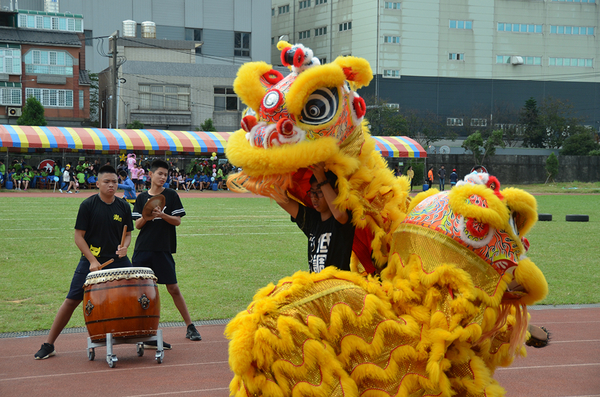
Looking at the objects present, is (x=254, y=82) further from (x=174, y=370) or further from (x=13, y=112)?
(x=13, y=112)

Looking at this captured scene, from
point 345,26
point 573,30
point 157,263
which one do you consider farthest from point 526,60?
point 157,263

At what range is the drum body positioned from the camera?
5590mm

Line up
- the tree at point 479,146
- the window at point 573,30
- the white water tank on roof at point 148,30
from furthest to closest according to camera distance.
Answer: the window at point 573,30 → the white water tank on roof at point 148,30 → the tree at point 479,146

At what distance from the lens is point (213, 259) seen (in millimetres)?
11609

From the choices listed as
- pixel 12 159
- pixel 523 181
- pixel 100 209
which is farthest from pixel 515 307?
pixel 523 181

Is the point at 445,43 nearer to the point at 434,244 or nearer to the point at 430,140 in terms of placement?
the point at 430,140

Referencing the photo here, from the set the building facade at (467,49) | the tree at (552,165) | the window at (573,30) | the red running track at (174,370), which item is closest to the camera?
the red running track at (174,370)

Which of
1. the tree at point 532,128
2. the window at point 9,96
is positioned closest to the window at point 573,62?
the tree at point 532,128

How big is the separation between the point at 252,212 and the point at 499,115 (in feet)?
144

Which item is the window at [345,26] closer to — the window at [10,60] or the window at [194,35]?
the window at [194,35]

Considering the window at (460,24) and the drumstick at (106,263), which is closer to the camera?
the drumstick at (106,263)

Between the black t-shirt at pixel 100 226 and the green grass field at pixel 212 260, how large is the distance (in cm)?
166

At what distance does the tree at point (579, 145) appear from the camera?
49688mm

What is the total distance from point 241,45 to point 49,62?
760 inches
